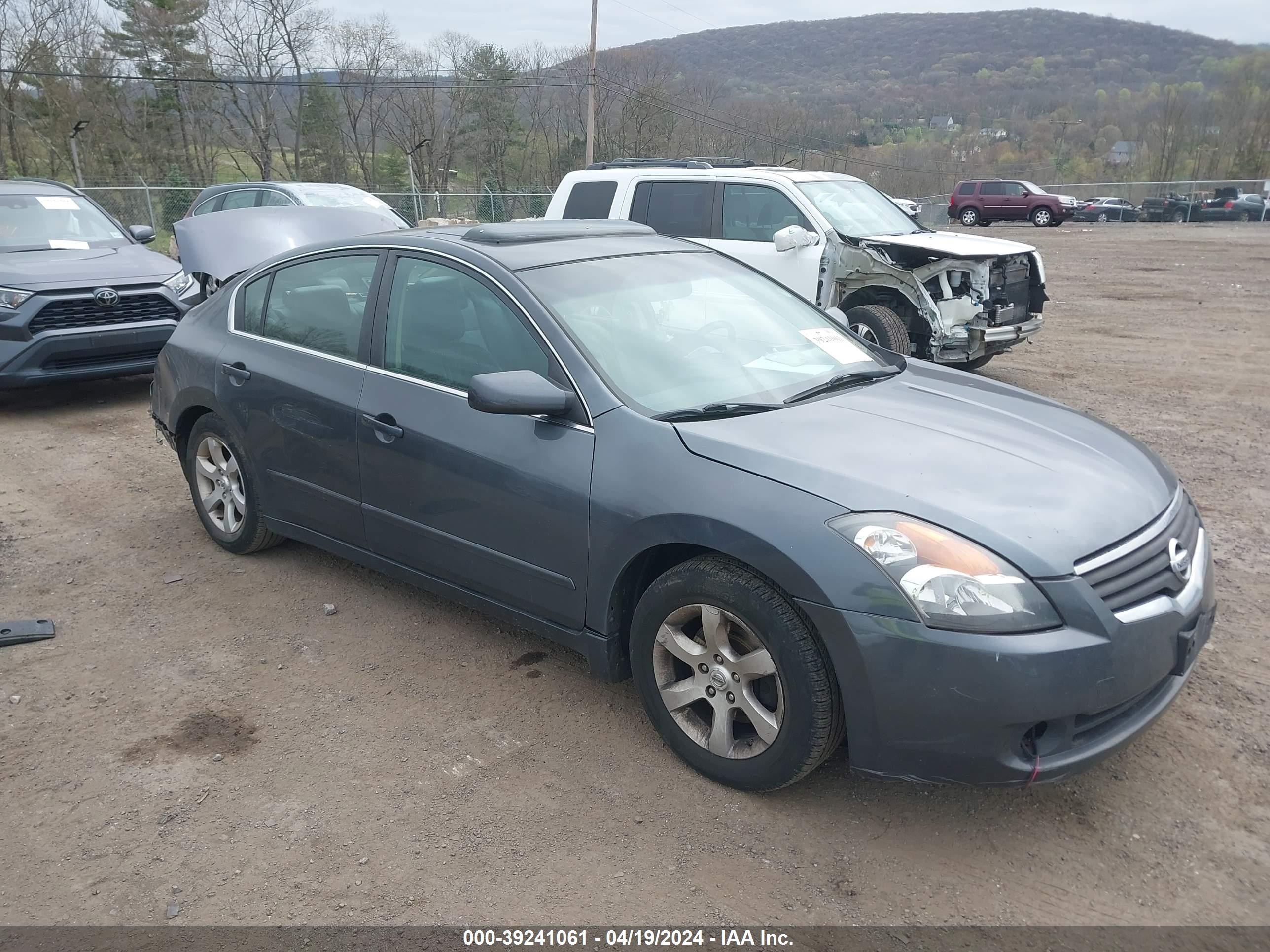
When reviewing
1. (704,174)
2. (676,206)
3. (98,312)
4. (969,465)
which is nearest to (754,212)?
(704,174)

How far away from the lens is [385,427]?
3680 mm

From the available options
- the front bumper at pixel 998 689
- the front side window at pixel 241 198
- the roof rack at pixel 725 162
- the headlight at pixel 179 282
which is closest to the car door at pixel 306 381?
the front bumper at pixel 998 689

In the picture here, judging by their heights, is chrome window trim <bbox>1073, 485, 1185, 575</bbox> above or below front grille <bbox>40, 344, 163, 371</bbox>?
above

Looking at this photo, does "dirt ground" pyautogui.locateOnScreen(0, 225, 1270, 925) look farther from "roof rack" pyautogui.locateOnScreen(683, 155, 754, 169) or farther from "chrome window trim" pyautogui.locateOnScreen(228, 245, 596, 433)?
"roof rack" pyautogui.locateOnScreen(683, 155, 754, 169)

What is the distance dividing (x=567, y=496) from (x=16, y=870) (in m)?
1.96

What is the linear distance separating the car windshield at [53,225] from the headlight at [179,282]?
0.96 m

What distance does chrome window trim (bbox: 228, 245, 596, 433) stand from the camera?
127 inches

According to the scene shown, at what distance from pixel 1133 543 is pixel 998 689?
701 millimetres

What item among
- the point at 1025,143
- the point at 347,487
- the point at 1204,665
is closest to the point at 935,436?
the point at 1204,665

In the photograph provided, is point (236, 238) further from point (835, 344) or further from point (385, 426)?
point (835, 344)

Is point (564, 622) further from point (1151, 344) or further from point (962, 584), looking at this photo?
point (1151, 344)

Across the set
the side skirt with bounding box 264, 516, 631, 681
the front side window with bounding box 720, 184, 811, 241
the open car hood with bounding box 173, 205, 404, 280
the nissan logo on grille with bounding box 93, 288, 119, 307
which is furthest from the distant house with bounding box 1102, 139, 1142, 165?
the side skirt with bounding box 264, 516, 631, 681

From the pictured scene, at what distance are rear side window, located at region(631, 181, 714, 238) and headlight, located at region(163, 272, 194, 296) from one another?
415 cm

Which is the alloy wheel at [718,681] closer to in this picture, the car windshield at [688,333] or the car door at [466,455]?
the car door at [466,455]
